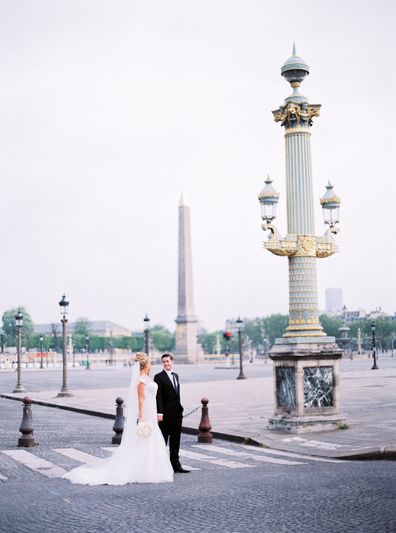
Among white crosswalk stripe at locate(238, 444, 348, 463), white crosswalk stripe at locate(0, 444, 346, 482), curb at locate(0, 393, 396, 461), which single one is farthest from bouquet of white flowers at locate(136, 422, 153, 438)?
curb at locate(0, 393, 396, 461)

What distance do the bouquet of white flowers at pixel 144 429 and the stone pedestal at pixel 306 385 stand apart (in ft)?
20.5

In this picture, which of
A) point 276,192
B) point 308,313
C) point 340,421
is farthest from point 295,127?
point 340,421

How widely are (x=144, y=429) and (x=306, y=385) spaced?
672 centimetres

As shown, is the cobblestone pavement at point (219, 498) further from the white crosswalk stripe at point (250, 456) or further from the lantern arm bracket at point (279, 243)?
the lantern arm bracket at point (279, 243)

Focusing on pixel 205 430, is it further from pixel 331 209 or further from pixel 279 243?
pixel 331 209

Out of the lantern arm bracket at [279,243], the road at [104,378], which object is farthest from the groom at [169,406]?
the road at [104,378]

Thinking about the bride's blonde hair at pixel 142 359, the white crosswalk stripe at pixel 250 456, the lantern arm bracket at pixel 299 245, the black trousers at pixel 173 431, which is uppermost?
the lantern arm bracket at pixel 299 245

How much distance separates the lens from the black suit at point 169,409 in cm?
1226

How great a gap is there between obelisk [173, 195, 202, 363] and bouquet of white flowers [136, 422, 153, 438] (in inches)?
2813

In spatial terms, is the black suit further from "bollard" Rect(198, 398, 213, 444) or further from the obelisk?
the obelisk

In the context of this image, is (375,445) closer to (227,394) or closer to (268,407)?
(268,407)

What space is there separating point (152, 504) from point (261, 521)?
1644 millimetres

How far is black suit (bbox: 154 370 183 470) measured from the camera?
1226 centimetres

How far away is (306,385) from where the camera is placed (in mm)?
17484
